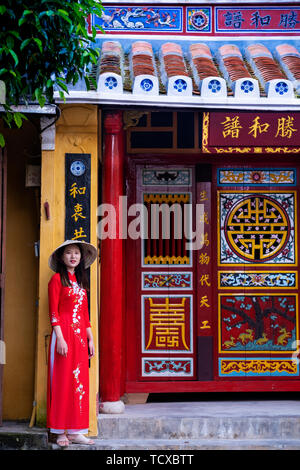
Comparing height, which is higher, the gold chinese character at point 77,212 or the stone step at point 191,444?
the gold chinese character at point 77,212

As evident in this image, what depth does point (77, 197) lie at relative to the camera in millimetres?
7027

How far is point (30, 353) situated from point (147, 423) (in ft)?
5.06

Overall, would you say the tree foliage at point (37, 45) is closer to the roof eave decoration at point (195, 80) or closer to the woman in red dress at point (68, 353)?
the roof eave decoration at point (195, 80)

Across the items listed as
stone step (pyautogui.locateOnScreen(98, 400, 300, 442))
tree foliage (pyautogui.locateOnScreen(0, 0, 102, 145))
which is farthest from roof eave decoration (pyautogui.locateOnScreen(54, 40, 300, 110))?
stone step (pyautogui.locateOnScreen(98, 400, 300, 442))

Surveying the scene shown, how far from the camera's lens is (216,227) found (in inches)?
324

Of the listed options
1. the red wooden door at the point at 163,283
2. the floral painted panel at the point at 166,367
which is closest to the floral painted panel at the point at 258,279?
the red wooden door at the point at 163,283

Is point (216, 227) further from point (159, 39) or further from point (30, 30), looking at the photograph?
point (30, 30)

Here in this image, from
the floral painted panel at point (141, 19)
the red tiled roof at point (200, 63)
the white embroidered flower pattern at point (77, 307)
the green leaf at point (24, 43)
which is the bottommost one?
the white embroidered flower pattern at point (77, 307)

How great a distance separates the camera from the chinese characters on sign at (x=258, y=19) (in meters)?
8.02

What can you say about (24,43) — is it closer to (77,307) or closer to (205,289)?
(77,307)

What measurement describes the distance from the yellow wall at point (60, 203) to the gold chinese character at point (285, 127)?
1929 mm

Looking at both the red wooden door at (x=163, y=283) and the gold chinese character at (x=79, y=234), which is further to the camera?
the red wooden door at (x=163, y=283)

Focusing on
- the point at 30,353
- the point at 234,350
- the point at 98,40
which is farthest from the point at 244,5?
the point at 30,353

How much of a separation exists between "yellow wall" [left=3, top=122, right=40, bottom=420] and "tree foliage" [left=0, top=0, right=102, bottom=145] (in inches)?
48.2
